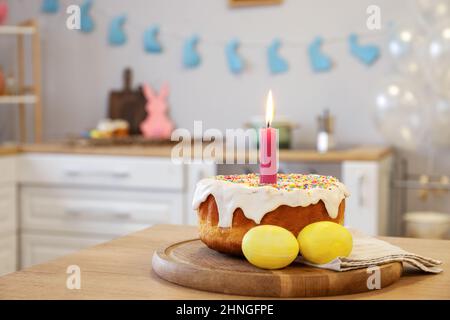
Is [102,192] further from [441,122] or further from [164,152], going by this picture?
[441,122]

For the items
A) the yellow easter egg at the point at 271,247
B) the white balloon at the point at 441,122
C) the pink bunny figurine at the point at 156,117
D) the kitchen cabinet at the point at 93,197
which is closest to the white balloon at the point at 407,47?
the white balloon at the point at 441,122

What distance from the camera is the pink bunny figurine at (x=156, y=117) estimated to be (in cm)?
355

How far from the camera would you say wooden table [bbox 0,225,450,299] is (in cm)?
86

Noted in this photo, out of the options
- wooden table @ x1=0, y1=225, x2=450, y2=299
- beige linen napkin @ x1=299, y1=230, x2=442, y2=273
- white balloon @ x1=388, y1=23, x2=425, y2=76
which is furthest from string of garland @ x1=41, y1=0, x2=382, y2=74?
beige linen napkin @ x1=299, y1=230, x2=442, y2=273

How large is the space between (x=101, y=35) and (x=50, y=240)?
1.19 metres

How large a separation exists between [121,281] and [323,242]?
0.27 m

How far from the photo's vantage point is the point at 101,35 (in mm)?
3721

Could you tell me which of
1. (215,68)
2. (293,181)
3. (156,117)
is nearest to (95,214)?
(156,117)

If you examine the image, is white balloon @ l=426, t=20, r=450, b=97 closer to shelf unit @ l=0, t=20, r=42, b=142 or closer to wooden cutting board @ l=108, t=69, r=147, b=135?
wooden cutting board @ l=108, t=69, r=147, b=135

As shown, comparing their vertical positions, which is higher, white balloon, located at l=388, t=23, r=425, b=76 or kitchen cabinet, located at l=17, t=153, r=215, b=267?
white balloon, located at l=388, t=23, r=425, b=76

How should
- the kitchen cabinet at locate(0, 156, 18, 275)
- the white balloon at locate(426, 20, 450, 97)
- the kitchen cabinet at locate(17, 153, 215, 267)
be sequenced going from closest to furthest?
the white balloon at locate(426, 20, 450, 97), the kitchen cabinet at locate(17, 153, 215, 267), the kitchen cabinet at locate(0, 156, 18, 275)

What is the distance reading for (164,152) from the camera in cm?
296

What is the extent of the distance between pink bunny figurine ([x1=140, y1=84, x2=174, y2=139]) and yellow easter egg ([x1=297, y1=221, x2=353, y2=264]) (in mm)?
2667
